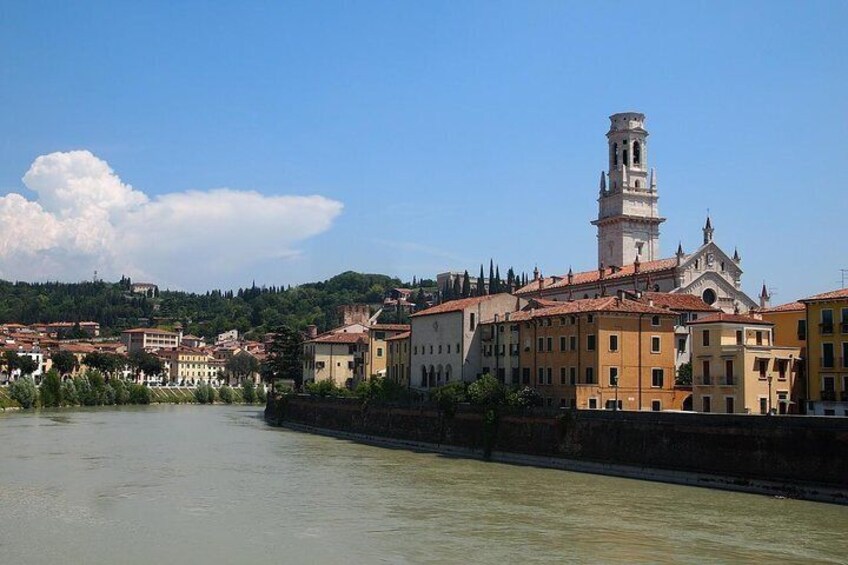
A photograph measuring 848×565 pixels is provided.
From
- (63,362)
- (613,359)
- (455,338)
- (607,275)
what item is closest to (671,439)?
(613,359)

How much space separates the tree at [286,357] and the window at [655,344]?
48160 millimetres

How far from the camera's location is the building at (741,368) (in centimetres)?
4059

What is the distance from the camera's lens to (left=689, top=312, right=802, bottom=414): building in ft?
133

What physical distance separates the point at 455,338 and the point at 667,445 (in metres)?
24.8

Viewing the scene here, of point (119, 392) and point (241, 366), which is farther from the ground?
point (241, 366)

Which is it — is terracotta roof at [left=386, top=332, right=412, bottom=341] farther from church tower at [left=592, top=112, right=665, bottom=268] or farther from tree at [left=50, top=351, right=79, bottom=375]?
tree at [left=50, top=351, right=79, bottom=375]

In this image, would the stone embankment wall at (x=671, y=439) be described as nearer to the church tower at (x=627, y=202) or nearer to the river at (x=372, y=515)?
the river at (x=372, y=515)

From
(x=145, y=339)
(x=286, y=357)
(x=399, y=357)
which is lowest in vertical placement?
(x=399, y=357)

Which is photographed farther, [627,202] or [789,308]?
[627,202]

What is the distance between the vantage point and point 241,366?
152 m

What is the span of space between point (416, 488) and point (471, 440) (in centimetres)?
1291

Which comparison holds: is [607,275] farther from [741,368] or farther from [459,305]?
[741,368]

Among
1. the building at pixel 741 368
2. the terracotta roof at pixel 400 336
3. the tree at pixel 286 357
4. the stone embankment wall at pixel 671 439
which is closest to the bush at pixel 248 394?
the tree at pixel 286 357

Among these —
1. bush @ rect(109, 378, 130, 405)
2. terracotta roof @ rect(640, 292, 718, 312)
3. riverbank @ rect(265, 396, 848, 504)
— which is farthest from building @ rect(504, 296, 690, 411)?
bush @ rect(109, 378, 130, 405)
